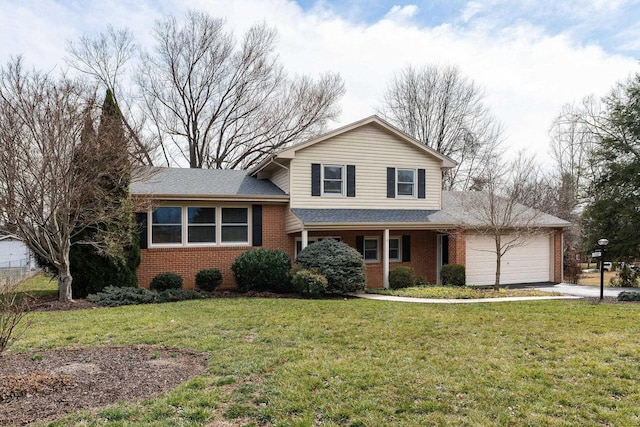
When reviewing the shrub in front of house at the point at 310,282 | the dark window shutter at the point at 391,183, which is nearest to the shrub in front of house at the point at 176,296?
the shrub in front of house at the point at 310,282

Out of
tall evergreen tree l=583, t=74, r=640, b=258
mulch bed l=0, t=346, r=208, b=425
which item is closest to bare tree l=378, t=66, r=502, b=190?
tall evergreen tree l=583, t=74, r=640, b=258

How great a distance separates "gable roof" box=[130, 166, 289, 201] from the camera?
14.7 meters

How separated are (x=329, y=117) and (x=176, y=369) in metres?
26.4

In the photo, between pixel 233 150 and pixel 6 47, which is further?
pixel 233 150

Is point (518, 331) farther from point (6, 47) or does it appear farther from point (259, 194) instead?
point (6, 47)

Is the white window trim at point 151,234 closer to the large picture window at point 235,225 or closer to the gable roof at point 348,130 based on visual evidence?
the large picture window at point 235,225

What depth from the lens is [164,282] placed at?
14.4 meters

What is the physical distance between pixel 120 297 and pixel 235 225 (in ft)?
16.2

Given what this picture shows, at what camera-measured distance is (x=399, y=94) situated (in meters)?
33.5

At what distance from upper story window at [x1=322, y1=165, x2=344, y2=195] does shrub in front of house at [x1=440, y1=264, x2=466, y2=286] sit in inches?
194

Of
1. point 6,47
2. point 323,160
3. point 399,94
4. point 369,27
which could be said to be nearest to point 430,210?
point 323,160

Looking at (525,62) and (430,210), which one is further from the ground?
(525,62)

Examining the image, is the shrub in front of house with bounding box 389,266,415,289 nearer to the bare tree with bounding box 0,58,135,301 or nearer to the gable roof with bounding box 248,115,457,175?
the gable roof with bounding box 248,115,457,175

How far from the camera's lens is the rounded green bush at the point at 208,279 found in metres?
14.8
